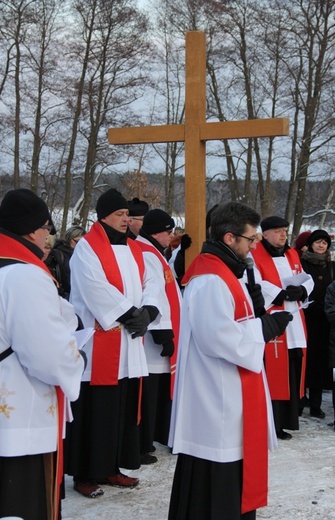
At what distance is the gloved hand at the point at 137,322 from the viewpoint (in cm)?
429

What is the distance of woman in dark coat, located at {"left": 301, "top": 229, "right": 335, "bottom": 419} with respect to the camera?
6.56 metres

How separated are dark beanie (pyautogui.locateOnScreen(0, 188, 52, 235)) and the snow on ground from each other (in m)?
2.06

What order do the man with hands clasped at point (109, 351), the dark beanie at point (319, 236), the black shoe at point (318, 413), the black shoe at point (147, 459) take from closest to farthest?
the man with hands clasped at point (109, 351), the black shoe at point (147, 459), the black shoe at point (318, 413), the dark beanie at point (319, 236)

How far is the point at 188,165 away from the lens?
5.37 metres

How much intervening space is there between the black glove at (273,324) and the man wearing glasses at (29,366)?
935 mm

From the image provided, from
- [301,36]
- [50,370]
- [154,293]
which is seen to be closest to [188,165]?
[154,293]

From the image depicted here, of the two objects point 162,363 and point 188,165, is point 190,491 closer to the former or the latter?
point 162,363

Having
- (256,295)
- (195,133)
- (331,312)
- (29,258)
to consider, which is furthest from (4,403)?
(331,312)

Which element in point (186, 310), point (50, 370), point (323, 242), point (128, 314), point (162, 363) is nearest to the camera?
point (50, 370)

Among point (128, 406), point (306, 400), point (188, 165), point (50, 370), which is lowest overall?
point (306, 400)

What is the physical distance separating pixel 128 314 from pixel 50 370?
1689 mm

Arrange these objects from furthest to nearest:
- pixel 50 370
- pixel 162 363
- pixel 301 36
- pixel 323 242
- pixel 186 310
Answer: pixel 301 36 → pixel 323 242 → pixel 162 363 → pixel 186 310 → pixel 50 370

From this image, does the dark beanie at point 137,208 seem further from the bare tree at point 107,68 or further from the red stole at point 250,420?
the bare tree at point 107,68

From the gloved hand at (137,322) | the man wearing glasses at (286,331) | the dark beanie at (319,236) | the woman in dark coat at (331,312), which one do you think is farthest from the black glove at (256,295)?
the dark beanie at (319,236)
